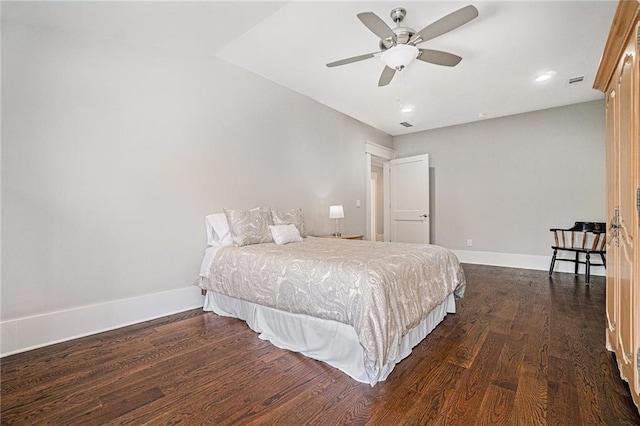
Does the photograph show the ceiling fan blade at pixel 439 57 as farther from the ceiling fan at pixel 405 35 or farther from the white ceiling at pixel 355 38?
the white ceiling at pixel 355 38

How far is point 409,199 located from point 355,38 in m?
3.87

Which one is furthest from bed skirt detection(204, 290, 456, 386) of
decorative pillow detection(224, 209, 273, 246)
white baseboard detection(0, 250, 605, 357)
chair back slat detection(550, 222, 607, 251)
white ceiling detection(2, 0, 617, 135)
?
chair back slat detection(550, 222, 607, 251)

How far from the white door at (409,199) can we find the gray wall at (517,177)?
1.36ft

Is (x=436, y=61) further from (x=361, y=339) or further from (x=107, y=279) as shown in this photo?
(x=107, y=279)

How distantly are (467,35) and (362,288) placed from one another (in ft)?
8.57

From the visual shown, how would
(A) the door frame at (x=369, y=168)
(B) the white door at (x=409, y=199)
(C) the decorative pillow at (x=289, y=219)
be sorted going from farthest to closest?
1. (B) the white door at (x=409, y=199)
2. (A) the door frame at (x=369, y=168)
3. (C) the decorative pillow at (x=289, y=219)

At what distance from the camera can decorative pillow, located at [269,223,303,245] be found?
313 cm

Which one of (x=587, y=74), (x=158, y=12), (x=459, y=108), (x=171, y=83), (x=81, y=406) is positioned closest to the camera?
(x=81, y=406)

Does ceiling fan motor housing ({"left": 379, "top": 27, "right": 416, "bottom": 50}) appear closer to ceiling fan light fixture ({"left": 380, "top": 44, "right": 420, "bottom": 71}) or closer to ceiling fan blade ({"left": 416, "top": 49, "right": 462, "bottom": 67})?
ceiling fan light fixture ({"left": 380, "top": 44, "right": 420, "bottom": 71})

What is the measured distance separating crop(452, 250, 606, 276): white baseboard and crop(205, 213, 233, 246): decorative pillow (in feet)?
15.2

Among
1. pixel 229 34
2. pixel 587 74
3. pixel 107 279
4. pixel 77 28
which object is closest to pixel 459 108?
pixel 587 74

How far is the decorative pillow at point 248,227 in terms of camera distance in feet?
9.74

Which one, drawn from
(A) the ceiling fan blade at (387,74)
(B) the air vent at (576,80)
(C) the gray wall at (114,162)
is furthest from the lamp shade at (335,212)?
(B) the air vent at (576,80)

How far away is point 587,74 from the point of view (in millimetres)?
3619
